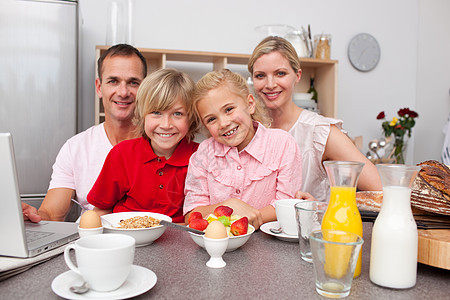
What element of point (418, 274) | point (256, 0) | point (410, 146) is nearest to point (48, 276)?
point (418, 274)

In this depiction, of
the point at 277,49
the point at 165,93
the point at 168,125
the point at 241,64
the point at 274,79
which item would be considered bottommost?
the point at 168,125

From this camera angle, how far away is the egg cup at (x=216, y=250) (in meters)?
0.75

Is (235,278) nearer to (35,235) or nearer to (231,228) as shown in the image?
(231,228)

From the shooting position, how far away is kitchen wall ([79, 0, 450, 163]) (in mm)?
2918

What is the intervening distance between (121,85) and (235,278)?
131 cm

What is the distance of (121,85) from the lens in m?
1.81

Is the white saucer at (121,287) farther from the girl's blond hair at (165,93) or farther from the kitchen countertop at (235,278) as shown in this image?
the girl's blond hair at (165,93)

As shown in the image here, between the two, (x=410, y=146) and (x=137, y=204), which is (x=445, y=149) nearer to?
(x=410, y=146)

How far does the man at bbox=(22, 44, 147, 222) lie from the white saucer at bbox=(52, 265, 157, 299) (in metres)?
1.02

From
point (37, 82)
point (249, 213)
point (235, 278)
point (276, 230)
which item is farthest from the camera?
point (37, 82)

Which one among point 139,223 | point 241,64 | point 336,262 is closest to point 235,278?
point 336,262

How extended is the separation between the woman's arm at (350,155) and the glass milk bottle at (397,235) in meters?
1.00

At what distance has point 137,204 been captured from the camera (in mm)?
1419

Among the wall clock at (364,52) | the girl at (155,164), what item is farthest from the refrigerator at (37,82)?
the wall clock at (364,52)
